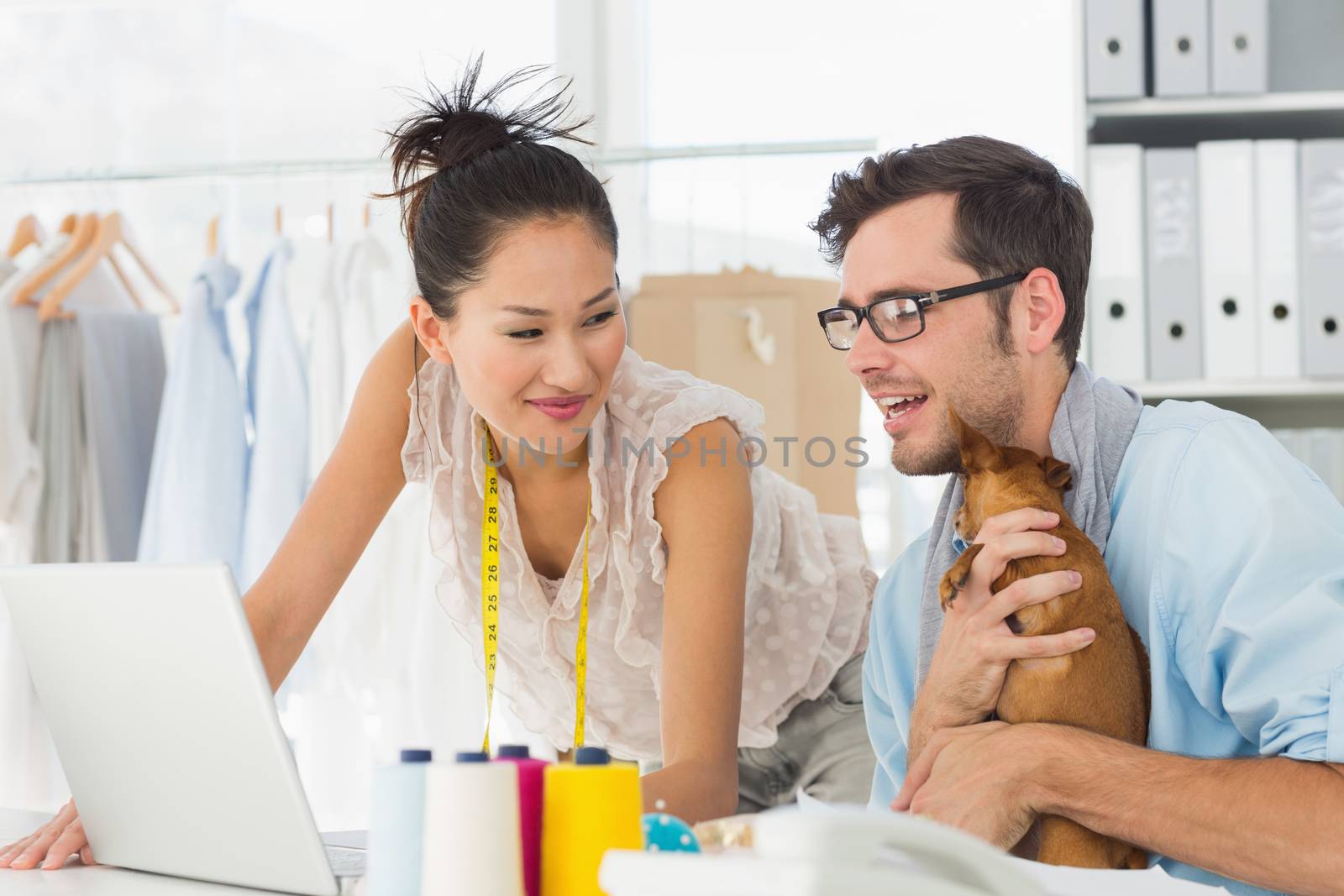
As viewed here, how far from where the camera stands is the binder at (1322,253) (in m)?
2.16

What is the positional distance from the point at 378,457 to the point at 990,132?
6.12ft

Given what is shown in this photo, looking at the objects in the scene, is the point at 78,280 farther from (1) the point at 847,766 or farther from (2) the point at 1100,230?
(2) the point at 1100,230

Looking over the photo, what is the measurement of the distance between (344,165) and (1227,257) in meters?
1.81

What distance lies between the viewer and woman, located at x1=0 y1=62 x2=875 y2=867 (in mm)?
1494

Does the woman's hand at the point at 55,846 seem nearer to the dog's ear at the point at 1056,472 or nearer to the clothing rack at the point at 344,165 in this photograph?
the dog's ear at the point at 1056,472

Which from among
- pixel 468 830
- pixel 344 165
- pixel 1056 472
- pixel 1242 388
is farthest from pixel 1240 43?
pixel 468 830

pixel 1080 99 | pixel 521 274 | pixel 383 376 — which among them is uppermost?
pixel 1080 99

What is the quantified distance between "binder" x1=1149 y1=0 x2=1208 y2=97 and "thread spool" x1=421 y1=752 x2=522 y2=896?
2.02m

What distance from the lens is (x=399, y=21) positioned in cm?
320

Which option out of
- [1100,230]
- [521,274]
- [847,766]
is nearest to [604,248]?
[521,274]

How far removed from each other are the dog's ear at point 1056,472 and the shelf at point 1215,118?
1212 millimetres

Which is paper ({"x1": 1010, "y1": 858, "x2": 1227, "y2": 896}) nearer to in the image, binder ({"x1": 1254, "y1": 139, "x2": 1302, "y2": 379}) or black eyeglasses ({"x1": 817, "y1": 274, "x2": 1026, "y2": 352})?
black eyeglasses ({"x1": 817, "y1": 274, "x2": 1026, "y2": 352})

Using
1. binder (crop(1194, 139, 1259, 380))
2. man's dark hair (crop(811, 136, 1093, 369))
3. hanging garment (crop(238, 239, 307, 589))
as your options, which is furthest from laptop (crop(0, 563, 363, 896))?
binder (crop(1194, 139, 1259, 380))

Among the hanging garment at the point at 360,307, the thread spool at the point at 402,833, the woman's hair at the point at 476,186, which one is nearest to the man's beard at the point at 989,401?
the woman's hair at the point at 476,186
